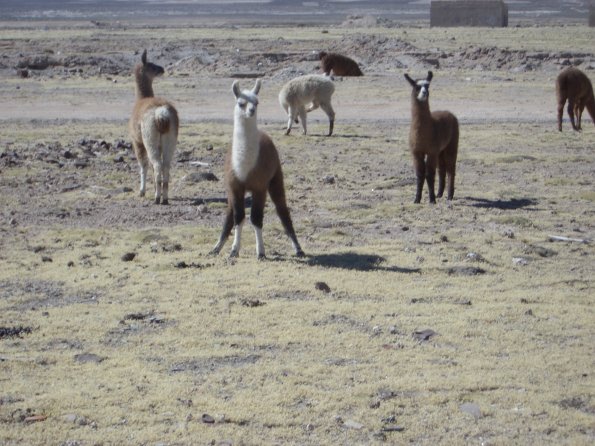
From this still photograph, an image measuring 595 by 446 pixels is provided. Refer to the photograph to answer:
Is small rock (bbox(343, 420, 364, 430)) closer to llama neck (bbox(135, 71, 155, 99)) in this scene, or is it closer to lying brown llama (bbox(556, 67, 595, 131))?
llama neck (bbox(135, 71, 155, 99))

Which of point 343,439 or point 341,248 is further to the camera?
point 341,248

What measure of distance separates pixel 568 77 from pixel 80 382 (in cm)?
1552

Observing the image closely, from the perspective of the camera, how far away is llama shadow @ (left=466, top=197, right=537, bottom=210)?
13.5 meters

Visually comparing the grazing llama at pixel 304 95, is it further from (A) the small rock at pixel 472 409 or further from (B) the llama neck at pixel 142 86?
(A) the small rock at pixel 472 409

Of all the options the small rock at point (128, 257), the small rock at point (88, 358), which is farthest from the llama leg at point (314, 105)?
the small rock at point (88, 358)

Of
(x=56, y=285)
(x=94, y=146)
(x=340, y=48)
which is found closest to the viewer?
(x=56, y=285)

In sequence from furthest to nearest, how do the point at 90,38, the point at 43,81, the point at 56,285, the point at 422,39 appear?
1. the point at 90,38
2. the point at 422,39
3. the point at 43,81
4. the point at 56,285

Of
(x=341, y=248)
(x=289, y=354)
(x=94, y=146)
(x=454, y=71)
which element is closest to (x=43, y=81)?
(x=454, y=71)

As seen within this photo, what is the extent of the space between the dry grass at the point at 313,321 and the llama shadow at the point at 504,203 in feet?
0.08

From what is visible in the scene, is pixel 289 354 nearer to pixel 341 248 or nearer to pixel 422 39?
pixel 341 248

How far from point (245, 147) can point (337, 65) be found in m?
21.0

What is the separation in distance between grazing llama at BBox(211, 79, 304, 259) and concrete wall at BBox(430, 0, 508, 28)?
189 feet

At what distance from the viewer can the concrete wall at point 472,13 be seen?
66188mm

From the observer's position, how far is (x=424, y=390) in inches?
280
